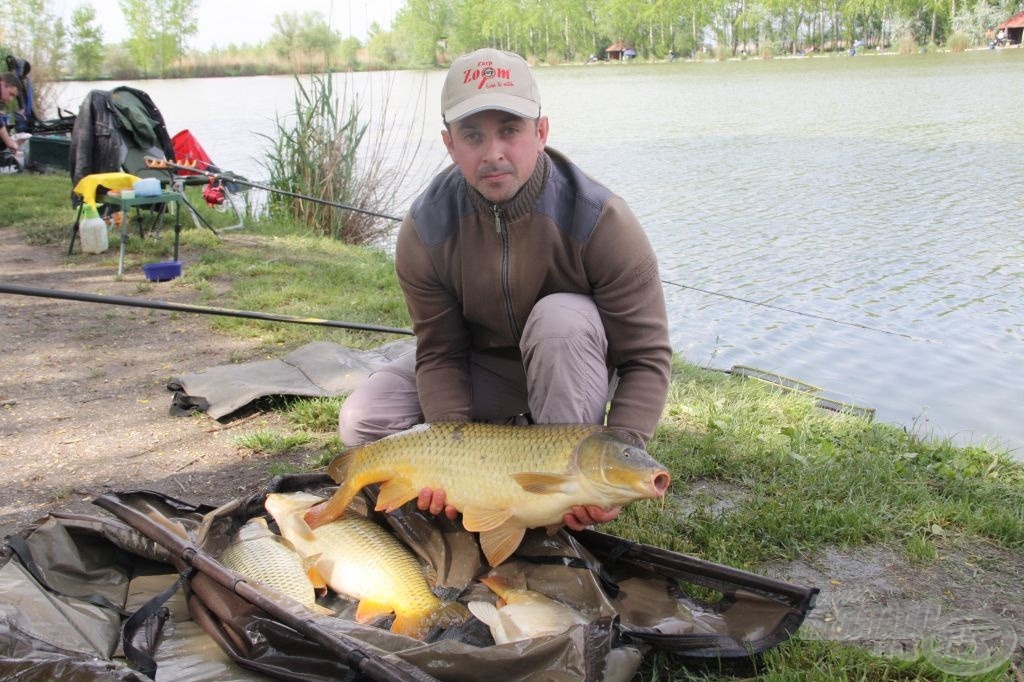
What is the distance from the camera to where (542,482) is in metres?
1.97

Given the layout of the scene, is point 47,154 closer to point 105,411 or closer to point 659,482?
point 105,411

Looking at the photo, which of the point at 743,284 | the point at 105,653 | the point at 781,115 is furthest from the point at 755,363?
the point at 781,115

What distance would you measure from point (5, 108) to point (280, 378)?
403 inches

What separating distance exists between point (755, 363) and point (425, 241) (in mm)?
3189

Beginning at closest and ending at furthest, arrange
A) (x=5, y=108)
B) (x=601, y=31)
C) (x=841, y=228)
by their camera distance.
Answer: (x=841, y=228)
(x=5, y=108)
(x=601, y=31)

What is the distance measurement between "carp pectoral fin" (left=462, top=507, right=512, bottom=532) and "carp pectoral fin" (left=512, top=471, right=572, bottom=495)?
10 cm

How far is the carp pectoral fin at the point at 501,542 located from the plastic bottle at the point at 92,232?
546cm

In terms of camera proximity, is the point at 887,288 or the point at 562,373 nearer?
the point at 562,373

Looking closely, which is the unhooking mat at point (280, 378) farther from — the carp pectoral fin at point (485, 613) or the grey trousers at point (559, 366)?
the carp pectoral fin at point (485, 613)

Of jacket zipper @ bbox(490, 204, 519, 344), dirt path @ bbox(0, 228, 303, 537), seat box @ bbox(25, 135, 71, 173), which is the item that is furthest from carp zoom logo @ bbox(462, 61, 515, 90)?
seat box @ bbox(25, 135, 71, 173)

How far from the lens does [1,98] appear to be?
1128 cm

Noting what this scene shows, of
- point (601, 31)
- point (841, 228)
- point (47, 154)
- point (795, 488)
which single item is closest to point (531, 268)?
point (795, 488)

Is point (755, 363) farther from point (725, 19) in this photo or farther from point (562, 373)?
point (725, 19)

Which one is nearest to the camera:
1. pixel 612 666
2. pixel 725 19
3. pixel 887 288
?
pixel 612 666
